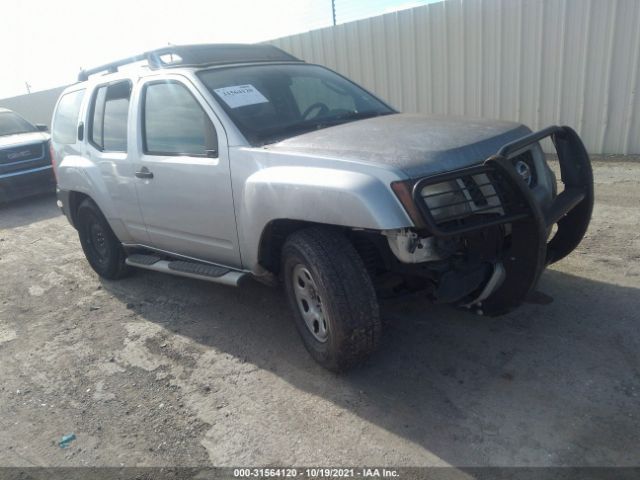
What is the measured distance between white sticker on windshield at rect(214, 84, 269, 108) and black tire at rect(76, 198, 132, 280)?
6.69 ft

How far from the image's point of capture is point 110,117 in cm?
454

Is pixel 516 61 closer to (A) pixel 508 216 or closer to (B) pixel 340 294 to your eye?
(A) pixel 508 216

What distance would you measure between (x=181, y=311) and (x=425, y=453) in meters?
2.53

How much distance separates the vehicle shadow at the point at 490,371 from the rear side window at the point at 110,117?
1538mm

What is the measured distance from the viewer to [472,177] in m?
2.72

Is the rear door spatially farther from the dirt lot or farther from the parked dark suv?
the parked dark suv

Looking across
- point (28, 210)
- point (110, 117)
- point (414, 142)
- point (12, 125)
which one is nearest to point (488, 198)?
point (414, 142)

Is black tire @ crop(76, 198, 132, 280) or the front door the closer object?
the front door

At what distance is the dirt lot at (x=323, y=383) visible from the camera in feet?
8.37

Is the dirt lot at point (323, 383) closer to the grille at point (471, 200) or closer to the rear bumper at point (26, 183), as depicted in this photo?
the grille at point (471, 200)

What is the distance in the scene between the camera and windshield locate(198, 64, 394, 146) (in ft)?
11.5

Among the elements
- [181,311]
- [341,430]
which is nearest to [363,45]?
[181,311]

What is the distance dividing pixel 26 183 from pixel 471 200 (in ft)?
30.4

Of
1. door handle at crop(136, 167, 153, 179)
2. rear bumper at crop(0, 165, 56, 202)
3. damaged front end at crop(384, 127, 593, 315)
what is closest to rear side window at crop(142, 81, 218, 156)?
door handle at crop(136, 167, 153, 179)
